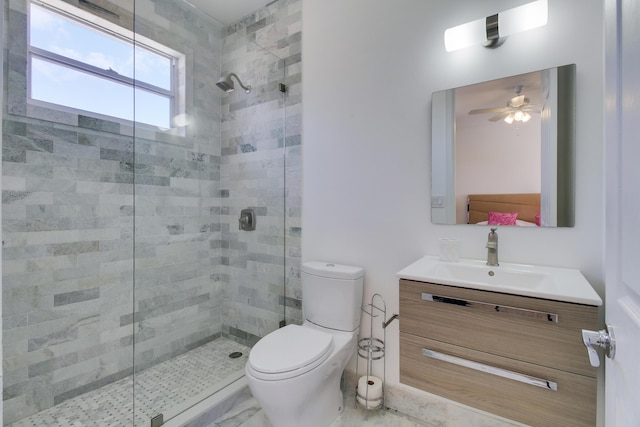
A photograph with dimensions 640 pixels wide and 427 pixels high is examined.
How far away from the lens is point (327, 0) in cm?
207

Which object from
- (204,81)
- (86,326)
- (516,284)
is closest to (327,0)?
(204,81)

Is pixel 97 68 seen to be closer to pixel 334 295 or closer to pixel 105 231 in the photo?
pixel 105 231

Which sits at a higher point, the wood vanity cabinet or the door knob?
the door knob

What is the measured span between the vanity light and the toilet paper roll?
1878 mm

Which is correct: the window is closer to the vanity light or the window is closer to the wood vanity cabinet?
the vanity light

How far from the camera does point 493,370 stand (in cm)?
116

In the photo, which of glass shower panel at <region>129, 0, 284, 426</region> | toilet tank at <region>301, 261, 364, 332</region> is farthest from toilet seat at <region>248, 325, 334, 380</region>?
glass shower panel at <region>129, 0, 284, 426</region>

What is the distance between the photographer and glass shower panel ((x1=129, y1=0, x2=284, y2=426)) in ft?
6.93

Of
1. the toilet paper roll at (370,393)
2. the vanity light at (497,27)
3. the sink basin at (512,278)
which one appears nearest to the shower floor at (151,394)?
the toilet paper roll at (370,393)

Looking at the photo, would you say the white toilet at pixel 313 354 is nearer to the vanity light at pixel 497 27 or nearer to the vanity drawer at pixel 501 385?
the vanity drawer at pixel 501 385

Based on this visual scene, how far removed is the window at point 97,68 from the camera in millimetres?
1758

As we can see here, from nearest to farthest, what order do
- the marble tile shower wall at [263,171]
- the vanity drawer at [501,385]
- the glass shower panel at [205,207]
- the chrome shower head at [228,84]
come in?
the vanity drawer at [501,385], the glass shower panel at [205,207], the marble tile shower wall at [263,171], the chrome shower head at [228,84]

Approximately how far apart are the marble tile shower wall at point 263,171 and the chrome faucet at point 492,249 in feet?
3.97

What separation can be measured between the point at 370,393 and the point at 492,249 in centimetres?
104
